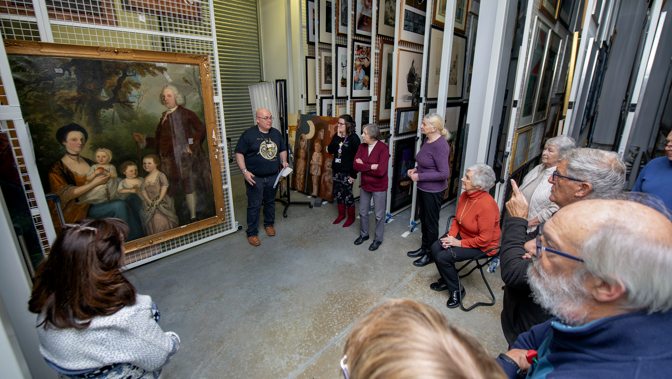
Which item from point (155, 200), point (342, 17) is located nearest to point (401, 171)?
point (342, 17)

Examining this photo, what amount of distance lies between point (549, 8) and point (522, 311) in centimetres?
338

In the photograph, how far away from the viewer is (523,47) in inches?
106

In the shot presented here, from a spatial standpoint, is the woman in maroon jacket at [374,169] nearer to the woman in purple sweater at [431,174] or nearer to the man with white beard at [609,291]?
the woman in purple sweater at [431,174]

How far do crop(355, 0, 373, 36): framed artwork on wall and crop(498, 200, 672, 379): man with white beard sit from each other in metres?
4.74

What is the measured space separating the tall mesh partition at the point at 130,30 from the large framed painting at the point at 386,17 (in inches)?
93.7

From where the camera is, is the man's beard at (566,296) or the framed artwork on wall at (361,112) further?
the framed artwork on wall at (361,112)

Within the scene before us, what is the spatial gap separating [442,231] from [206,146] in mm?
3546

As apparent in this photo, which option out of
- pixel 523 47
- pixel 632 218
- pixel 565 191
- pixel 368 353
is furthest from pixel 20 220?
pixel 523 47

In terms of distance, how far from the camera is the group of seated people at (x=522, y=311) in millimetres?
629

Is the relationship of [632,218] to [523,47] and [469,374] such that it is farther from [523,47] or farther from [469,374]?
[523,47]

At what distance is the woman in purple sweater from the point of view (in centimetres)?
336

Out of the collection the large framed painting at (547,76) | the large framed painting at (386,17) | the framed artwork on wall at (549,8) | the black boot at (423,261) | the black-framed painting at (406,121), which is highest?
the large framed painting at (386,17)

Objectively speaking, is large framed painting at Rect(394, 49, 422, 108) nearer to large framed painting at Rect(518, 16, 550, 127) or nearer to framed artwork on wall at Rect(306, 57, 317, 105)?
large framed painting at Rect(518, 16, 550, 127)

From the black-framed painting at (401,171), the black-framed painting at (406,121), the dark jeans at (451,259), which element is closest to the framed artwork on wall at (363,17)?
the black-framed painting at (406,121)
